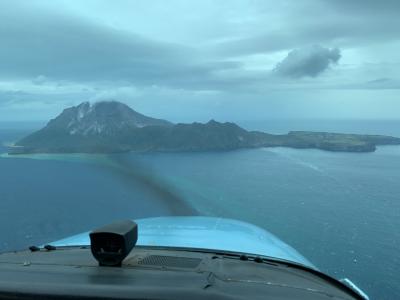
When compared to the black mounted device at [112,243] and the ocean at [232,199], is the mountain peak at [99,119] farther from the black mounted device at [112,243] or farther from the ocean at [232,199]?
the black mounted device at [112,243]

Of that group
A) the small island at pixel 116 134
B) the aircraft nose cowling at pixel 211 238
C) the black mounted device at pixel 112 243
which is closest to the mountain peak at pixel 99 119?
the small island at pixel 116 134

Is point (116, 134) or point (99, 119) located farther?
point (99, 119)

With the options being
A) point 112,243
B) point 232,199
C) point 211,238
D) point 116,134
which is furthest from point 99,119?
point 112,243

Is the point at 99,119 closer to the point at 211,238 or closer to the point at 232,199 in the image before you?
the point at 232,199

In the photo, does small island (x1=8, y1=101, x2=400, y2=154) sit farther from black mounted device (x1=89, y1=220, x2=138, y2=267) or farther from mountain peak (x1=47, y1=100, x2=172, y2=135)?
black mounted device (x1=89, y1=220, x2=138, y2=267)

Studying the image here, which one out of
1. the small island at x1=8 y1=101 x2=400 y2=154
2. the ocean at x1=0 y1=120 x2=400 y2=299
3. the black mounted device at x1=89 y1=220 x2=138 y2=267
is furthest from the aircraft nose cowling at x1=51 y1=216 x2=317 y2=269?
the small island at x1=8 y1=101 x2=400 y2=154

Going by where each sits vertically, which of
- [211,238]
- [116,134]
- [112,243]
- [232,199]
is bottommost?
[232,199]

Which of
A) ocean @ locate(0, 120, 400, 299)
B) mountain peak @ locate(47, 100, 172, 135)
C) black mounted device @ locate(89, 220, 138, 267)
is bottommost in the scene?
ocean @ locate(0, 120, 400, 299)
